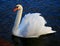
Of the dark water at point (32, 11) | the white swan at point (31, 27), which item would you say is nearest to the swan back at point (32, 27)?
the white swan at point (31, 27)

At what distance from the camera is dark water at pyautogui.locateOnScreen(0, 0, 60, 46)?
32.2ft

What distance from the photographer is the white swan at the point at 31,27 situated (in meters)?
9.48

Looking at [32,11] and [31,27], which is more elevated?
[32,11]

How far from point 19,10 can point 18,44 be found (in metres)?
1.39

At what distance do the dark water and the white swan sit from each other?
0.30m

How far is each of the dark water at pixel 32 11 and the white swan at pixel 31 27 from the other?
11.9 inches

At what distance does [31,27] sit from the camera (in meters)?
9.45

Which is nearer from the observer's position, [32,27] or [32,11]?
[32,27]

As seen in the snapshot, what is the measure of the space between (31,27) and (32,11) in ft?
7.10

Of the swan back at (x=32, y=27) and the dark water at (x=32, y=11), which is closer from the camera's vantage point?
the swan back at (x=32, y=27)

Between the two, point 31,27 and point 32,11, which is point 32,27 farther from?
point 32,11

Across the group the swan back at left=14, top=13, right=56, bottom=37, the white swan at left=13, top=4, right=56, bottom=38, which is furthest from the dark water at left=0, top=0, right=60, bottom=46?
the swan back at left=14, top=13, right=56, bottom=37

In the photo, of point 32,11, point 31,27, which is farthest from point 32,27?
point 32,11

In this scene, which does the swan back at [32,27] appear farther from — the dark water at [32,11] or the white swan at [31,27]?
the dark water at [32,11]
